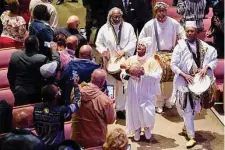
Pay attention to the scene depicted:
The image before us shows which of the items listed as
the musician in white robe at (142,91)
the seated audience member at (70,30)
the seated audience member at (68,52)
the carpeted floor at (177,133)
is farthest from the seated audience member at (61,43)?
the carpeted floor at (177,133)

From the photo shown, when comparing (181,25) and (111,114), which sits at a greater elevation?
(181,25)

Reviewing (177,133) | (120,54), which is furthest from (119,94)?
(177,133)

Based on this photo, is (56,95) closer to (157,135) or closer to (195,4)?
(157,135)

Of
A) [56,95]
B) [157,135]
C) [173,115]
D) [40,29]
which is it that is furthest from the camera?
[173,115]

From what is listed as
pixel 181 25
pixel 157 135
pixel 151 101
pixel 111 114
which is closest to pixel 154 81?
pixel 151 101

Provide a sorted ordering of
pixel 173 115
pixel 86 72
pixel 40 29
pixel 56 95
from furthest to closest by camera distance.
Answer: pixel 173 115 < pixel 40 29 < pixel 86 72 < pixel 56 95

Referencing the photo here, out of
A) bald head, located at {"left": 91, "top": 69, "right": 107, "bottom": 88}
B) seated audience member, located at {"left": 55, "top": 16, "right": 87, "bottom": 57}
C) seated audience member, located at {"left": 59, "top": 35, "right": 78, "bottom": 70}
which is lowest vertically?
bald head, located at {"left": 91, "top": 69, "right": 107, "bottom": 88}

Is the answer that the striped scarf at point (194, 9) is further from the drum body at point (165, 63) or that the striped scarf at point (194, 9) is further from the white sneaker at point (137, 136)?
the white sneaker at point (137, 136)

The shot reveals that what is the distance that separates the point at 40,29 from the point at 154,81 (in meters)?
1.71

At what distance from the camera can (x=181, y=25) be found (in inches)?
388

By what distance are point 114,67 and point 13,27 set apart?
1618 millimetres

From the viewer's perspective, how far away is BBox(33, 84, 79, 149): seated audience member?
626 cm

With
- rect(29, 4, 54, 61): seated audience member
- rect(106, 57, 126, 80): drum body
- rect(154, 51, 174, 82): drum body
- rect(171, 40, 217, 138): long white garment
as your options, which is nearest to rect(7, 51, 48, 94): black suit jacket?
rect(29, 4, 54, 61): seated audience member

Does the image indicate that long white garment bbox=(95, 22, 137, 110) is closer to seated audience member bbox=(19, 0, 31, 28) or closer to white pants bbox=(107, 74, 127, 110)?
white pants bbox=(107, 74, 127, 110)
